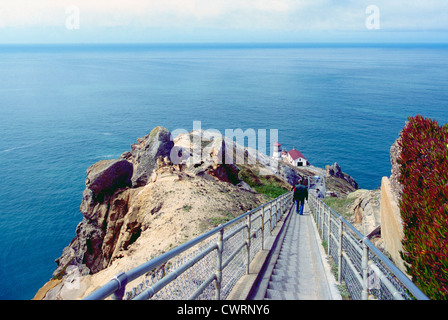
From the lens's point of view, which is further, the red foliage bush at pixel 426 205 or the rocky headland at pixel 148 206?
the rocky headland at pixel 148 206

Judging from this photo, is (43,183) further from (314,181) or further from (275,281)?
(275,281)

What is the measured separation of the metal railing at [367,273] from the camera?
317 centimetres

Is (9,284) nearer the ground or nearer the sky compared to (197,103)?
nearer the ground

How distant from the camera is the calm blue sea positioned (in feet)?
141

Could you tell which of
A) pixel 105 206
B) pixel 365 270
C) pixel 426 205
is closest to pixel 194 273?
pixel 365 270

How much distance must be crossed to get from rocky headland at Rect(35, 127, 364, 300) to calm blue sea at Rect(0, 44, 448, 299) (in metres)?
14.9

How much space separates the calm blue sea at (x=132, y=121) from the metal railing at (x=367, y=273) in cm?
3455

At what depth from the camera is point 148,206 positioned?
15.9m

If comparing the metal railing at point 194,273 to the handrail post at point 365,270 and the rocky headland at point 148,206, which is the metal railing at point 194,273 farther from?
the rocky headland at point 148,206

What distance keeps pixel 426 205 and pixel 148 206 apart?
12215mm

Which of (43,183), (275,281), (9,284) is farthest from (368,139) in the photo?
(275,281)

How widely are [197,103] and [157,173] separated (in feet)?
306

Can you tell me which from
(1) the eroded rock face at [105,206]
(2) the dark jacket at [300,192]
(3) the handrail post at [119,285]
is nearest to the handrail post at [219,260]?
(3) the handrail post at [119,285]

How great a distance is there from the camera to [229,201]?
16547 millimetres
